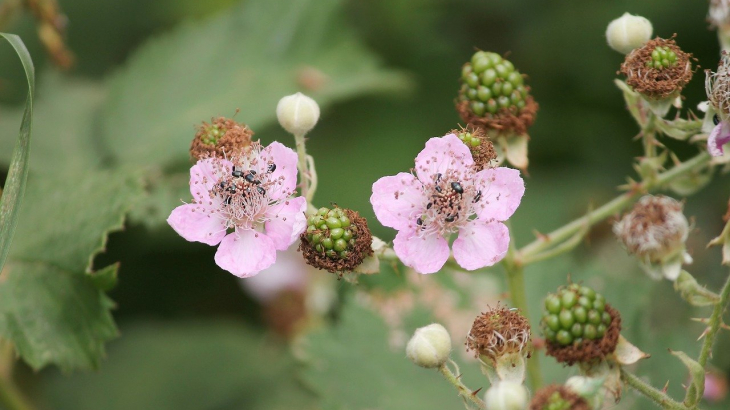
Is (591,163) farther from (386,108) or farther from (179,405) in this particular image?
(179,405)

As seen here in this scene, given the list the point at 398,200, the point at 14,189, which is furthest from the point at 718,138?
the point at 14,189

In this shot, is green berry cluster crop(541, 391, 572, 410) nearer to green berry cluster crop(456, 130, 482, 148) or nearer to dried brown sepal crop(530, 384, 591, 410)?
dried brown sepal crop(530, 384, 591, 410)

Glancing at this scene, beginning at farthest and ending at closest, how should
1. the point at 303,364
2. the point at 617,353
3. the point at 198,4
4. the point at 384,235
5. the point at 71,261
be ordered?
the point at 198,4 → the point at 384,235 → the point at 303,364 → the point at 71,261 → the point at 617,353

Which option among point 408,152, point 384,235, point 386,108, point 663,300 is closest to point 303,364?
point 384,235

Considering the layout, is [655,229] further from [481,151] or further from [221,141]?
[221,141]

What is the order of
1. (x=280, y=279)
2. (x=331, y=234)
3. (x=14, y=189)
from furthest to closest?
(x=280, y=279)
(x=331, y=234)
(x=14, y=189)

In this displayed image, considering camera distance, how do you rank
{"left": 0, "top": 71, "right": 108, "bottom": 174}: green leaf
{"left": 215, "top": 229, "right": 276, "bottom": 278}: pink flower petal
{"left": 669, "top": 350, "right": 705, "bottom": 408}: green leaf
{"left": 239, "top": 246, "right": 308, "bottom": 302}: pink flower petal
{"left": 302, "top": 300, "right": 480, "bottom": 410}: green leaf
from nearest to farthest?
{"left": 669, "top": 350, "right": 705, "bottom": 408}: green leaf < {"left": 215, "top": 229, "right": 276, "bottom": 278}: pink flower petal < {"left": 302, "top": 300, "right": 480, "bottom": 410}: green leaf < {"left": 0, "top": 71, "right": 108, "bottom": 174}: green leaf < {"left": 239, "top": 246, "right": 308, "bottom": 302}: pink flower petal

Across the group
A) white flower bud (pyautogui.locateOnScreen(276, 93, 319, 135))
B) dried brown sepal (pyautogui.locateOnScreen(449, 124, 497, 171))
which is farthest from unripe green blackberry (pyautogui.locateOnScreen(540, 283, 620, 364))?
white flower bud (pyautogui.locateOnScreen(276, 93, 319, 135))
